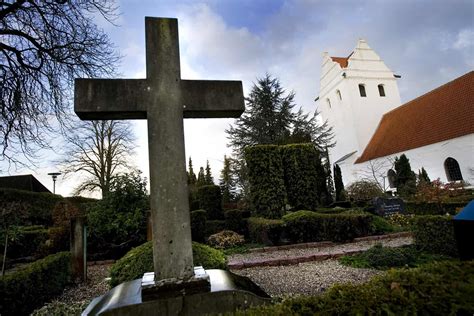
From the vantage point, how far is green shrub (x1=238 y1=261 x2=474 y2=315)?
153 cm

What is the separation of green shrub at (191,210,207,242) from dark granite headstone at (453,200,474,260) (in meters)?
8.23

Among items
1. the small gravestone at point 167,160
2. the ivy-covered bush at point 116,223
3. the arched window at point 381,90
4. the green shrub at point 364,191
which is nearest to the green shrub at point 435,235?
the small gravestone at point 167,160

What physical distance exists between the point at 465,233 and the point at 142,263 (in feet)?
11.1

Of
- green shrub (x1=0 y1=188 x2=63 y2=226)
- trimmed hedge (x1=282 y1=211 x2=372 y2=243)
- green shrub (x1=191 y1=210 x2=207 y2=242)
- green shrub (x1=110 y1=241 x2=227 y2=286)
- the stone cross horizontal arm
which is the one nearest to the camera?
the stone cross horizontal arm

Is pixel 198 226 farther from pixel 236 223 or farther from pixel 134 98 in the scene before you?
pixel 134 98

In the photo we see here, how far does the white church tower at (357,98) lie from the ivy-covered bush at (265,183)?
18299mm

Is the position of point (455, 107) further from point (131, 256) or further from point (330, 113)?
point (131, 256)

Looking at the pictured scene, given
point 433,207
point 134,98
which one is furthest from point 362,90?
point 134,98

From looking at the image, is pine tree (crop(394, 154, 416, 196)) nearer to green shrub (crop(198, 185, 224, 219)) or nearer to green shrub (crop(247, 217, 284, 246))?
green shrub (crop(198, 185, 224, 219))

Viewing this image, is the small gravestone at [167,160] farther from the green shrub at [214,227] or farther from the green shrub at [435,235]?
the green shrub at [214,227]

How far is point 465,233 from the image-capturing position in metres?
2.29

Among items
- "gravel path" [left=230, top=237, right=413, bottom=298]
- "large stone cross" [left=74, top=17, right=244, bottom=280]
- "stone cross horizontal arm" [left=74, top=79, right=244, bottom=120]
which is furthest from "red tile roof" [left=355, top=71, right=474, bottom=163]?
"large stone cross" [left=74, top=17, right=244, bottom=280]

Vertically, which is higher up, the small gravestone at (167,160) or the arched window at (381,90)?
the arched window at (381,90)

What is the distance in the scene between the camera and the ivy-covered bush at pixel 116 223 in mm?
8312
